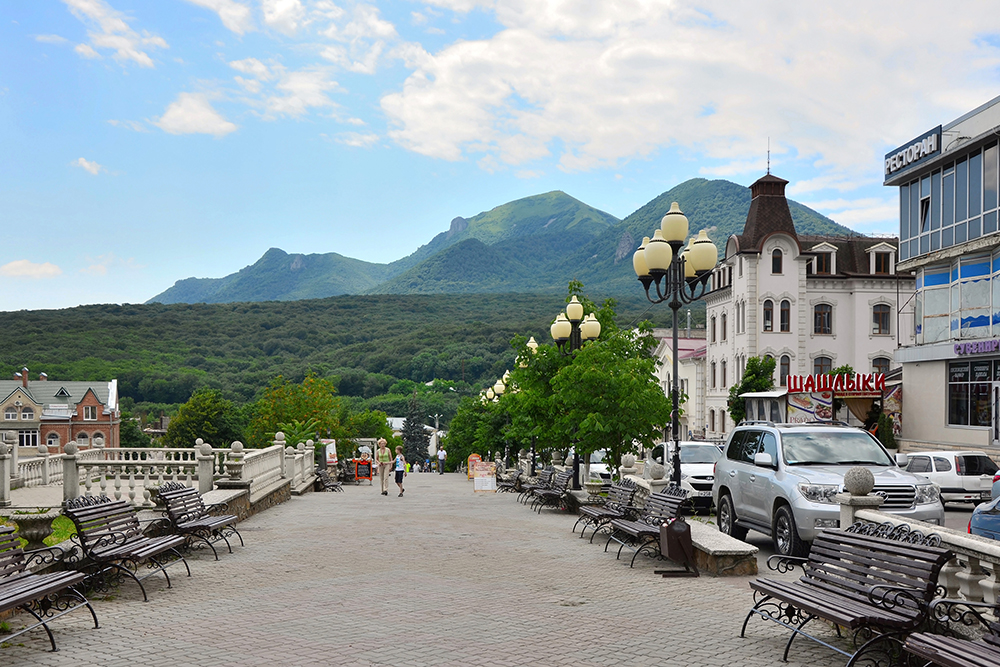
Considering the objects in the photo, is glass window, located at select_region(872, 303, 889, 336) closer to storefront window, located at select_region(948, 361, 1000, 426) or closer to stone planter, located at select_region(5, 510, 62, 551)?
storefront window, located at select_region(948, 361, 1000, 426)

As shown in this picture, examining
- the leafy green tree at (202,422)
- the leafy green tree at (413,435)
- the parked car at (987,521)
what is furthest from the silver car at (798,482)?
the leafy green tree at (413,435)

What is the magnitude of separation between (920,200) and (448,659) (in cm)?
3580

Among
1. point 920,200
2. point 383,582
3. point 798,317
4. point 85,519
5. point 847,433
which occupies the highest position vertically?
point 920,200

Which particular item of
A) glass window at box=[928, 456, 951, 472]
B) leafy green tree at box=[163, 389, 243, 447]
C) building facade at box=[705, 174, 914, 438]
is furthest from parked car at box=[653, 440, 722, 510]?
leafy green tree at box=[163, 389, 243, 447]

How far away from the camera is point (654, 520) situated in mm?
12312

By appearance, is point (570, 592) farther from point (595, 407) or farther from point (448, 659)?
point (595, 407)

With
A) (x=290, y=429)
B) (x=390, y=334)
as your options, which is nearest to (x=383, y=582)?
(x=290, y=429)

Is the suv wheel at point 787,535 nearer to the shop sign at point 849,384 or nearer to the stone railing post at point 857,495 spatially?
the stone railing post at point 857,495

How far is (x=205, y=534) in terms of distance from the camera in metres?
13.1

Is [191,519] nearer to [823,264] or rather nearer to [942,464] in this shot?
[942,464]

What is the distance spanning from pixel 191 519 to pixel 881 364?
163 feet

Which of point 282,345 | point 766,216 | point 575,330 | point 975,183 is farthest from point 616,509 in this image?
point 282,345

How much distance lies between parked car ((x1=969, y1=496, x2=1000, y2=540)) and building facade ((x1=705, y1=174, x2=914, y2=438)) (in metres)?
43.0

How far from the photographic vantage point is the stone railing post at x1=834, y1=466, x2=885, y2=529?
9719 millimetres
